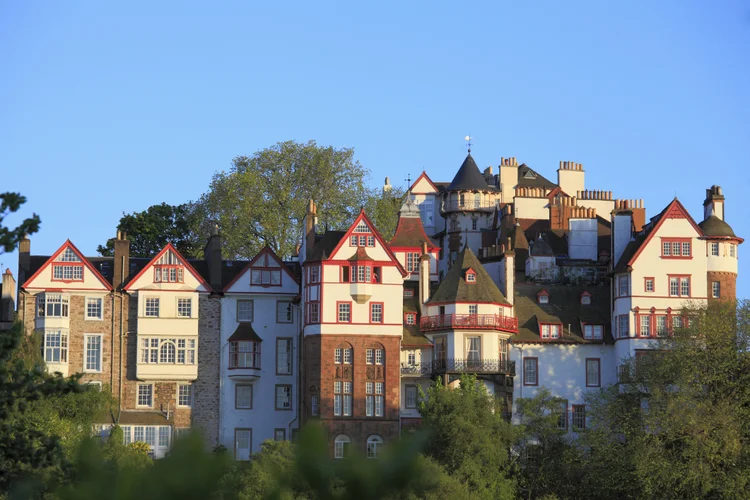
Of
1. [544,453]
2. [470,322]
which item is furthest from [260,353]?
[544,453]

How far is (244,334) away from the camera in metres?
78.7

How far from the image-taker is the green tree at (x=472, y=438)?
65.1 meters

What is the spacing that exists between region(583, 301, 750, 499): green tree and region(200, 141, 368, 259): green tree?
31.4 metres

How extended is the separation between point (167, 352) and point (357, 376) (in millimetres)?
11728

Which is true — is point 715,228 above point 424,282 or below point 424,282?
above

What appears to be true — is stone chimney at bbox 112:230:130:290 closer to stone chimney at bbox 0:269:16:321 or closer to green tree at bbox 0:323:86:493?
stone chimney at bbox 0:269:16:321

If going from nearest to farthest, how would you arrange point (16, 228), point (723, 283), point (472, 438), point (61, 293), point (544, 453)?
1. point (16, 228)
2. point (472, 438)
3. point (544, 453)
4. point (61, 293)
5. point (723, 283)

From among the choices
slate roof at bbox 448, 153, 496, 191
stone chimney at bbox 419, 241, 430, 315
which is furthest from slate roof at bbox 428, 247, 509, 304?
slate roof at bbox 448, 153, 496, 191

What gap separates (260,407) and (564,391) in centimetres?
1771

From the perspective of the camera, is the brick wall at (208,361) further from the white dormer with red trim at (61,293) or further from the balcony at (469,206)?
the balcony at (469,206)

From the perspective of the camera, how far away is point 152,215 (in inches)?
4186

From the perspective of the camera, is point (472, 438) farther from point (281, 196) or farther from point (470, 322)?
point (281, 196)

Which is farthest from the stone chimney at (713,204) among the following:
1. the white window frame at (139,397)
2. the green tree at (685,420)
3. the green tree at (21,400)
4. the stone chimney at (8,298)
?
the green tree at (21,400)

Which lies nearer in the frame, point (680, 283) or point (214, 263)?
point (680, 283)
